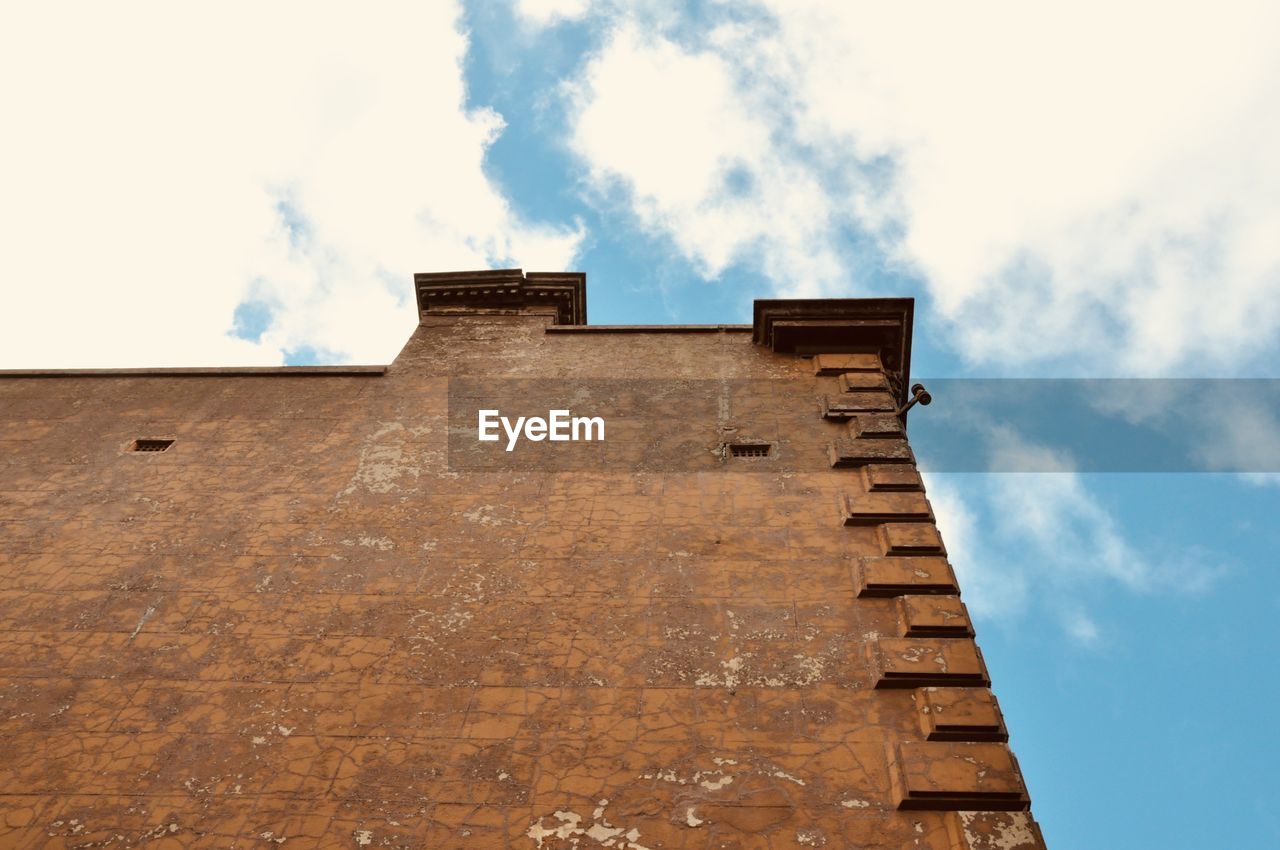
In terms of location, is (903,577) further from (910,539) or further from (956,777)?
(956,777)

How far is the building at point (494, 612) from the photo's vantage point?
5402 millimetres

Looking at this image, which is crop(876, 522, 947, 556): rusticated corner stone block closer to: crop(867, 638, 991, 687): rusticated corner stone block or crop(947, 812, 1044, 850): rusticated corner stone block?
crop(867, 638, 991, 687): rusticated corner stone block

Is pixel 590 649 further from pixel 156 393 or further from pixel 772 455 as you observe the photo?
pixel 156 393

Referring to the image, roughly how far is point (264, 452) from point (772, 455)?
16.6 feet

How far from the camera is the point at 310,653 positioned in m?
6.49

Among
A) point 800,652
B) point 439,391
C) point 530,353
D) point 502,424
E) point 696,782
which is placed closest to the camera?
point 696,782

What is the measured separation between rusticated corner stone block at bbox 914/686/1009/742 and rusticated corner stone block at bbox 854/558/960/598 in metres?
0.95

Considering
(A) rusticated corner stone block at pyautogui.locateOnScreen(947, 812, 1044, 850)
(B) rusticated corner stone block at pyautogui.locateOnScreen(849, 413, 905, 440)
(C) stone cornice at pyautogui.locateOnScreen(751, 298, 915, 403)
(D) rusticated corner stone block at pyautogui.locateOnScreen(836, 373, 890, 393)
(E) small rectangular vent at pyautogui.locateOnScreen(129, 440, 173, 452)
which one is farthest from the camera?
(C) stone cornice at pyautogui.locateOnScreen(751, 298, 915, 403)

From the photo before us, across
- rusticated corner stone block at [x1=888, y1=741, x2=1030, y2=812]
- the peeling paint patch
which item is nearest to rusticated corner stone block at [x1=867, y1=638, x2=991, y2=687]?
rusticated corner stone block at [x1=888, y1=741, x2=1030, y2=812]

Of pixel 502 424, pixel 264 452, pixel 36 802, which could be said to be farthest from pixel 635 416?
pixel 36 802

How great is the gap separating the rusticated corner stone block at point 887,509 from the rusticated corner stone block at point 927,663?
53.1 inches

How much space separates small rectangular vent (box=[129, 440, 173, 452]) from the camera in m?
8.85

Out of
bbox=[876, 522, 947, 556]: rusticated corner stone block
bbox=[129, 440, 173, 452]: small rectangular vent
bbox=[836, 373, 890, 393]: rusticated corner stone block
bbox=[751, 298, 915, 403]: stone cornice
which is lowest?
bbox=[876, 522, 947, 556]: rusticated corner stone block

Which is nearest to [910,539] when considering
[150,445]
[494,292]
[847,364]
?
[847,364]
